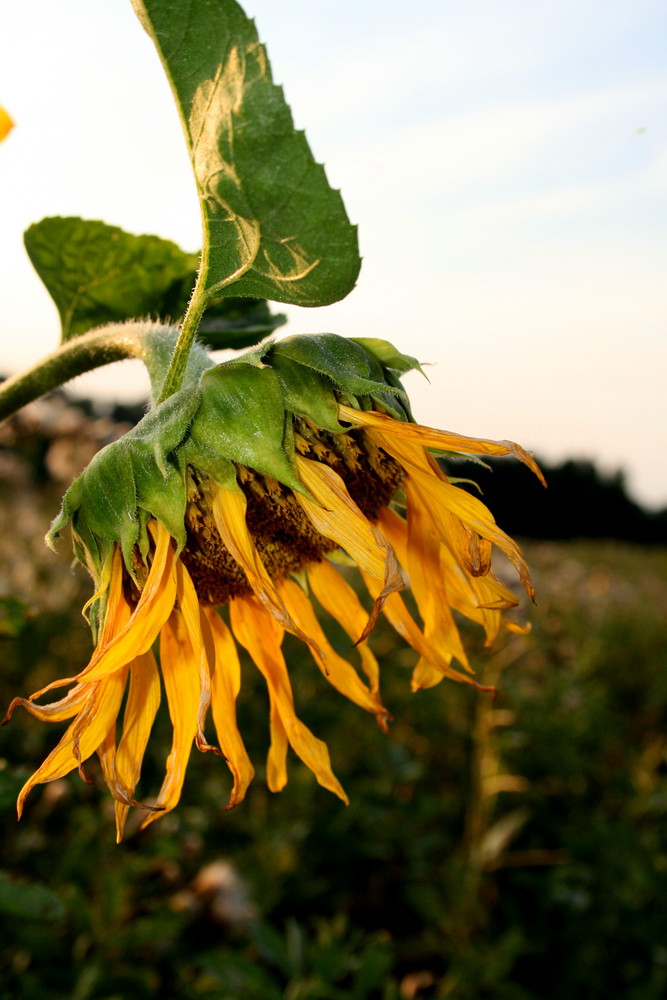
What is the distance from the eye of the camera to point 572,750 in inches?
114

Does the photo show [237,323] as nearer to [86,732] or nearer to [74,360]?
[74,360]

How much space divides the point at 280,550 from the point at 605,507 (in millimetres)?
22464

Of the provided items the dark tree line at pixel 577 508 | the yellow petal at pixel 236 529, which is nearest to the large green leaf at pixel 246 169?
the yellow petal at pixel 236 529

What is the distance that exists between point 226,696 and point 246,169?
44cm

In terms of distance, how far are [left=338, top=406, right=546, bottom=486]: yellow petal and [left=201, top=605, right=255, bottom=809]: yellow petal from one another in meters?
0.24

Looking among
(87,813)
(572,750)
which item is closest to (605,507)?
(572,750)

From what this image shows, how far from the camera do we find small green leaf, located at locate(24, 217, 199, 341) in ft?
2.59

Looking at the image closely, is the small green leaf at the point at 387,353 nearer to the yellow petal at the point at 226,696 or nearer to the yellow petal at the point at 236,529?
the yellow petal at the point at 236,529

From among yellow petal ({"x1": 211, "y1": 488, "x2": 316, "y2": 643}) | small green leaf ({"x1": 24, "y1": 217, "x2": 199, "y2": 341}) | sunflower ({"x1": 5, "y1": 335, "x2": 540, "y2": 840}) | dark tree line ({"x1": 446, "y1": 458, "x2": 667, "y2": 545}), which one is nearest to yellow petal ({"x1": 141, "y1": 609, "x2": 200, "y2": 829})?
sunflower ({"x1": 5, "y1": 335, "x2": 540, "y2": 840})

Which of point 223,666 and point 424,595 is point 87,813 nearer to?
point 223,666

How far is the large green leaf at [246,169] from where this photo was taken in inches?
17.1

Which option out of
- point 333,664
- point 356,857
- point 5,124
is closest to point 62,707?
point 333,664

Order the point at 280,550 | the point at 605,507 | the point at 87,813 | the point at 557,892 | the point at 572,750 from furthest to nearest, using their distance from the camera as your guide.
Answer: the point at 605,507 → the point at 572,750 → the point at 557,892 → the point at 87,813 → the point at 280,550

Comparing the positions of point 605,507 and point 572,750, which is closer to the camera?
point 572,750
